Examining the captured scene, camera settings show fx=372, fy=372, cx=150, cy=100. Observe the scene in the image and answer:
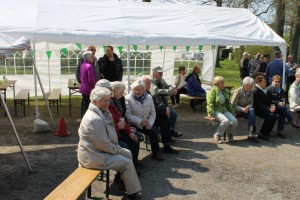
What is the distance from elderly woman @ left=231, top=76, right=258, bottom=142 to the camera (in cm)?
709

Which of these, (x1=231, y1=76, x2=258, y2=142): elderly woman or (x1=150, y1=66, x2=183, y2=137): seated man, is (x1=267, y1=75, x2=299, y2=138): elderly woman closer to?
(x1=231, y1=76, x2=258, y2=142): elderly woman

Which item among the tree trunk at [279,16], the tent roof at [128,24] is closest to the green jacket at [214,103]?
the tent roof at [128,24]

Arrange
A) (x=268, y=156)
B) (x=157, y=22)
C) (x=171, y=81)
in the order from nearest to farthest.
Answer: (x=268, y=156) < (x=157, y=22) < (x=171, y=81)

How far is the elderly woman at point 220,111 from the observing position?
22.5ft

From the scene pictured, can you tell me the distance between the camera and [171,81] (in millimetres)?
12820

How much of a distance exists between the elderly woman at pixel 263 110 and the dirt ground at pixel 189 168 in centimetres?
27

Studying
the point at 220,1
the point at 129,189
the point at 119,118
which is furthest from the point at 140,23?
the point at 220,1

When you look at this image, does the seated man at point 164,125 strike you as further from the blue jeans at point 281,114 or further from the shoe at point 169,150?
the blue jeans at point 281,114

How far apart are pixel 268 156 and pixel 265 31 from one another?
160 inches

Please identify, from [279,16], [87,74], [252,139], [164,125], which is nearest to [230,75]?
[279,16]

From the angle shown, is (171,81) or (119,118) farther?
(171,81)

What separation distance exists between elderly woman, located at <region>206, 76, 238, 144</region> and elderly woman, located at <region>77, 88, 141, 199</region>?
2.93 m

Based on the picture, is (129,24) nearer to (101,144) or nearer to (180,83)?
(180,83)

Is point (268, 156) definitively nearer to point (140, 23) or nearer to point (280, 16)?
point (140, 23)
